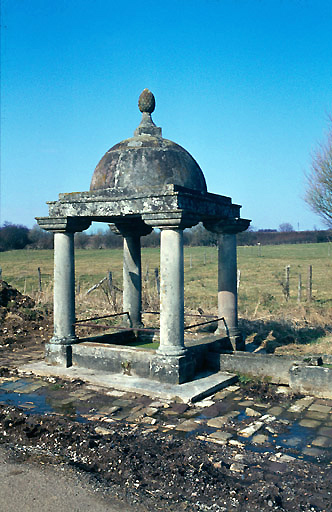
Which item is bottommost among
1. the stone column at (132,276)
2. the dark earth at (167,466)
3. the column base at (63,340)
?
the dark earth at (167,466)

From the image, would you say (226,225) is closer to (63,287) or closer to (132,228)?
(132,228)

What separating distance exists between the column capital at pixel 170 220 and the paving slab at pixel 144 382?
8.90ft

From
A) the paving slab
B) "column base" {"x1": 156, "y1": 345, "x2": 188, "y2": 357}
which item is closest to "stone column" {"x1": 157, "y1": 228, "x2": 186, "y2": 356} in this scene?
"column base" {"x1": 156, "y1": 345, "x2": 188, "y2": 357}

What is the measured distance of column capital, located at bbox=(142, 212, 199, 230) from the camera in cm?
788

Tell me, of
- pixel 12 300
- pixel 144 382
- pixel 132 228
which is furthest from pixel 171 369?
pixel 12 300

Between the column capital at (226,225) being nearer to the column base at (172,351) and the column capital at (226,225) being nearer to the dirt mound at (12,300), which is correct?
the column base at (172,351)

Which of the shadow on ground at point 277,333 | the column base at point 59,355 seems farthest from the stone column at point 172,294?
the shadow on ground at point 277,333

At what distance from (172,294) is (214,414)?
2166 mm

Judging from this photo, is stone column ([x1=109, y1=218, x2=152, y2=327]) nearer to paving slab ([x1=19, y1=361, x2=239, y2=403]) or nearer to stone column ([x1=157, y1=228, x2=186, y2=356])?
paving slab ([x1=19, y1=361, x2=239, y2=403])

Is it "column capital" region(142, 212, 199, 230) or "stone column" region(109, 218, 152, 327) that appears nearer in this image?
"column capital" region(142, 212, 199, 230)

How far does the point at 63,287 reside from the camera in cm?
931

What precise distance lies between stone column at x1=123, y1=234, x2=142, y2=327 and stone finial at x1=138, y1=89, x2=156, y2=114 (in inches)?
117

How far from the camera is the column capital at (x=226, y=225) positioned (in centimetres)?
980

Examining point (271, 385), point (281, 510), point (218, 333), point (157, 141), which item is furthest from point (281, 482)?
point (157, 141)
